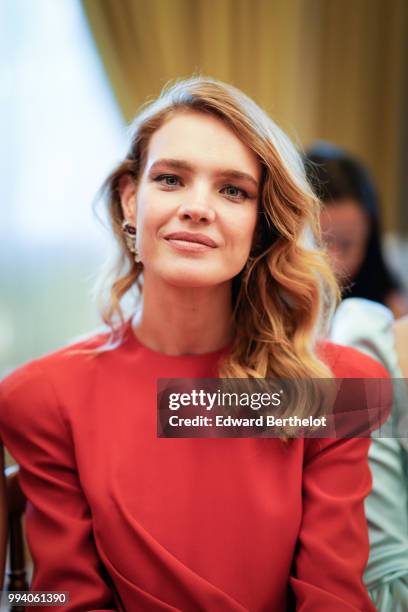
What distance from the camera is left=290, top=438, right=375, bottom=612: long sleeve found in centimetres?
95

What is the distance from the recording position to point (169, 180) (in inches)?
39.6

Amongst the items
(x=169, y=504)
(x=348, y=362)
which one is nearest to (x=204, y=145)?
(x=348, y=362)

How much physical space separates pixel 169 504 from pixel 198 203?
45 centimetres

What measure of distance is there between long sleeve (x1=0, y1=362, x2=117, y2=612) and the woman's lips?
319 millimetres

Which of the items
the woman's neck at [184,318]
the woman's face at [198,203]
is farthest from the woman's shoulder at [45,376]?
the woman's face at [198,203]

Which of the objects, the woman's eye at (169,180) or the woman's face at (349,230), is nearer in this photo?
the woman's eye at (169,180)

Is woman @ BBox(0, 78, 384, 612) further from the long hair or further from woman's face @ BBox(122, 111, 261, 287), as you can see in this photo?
the long hair

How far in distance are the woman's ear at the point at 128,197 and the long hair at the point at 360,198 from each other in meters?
0.83

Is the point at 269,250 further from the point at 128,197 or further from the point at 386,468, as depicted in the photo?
the point at 386,468

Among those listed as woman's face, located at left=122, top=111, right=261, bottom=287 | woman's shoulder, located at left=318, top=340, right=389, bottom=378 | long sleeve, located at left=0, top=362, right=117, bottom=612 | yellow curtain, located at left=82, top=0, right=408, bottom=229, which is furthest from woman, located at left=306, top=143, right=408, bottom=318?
long sleeve, located at left=0, top=362, right=117, bottom=612

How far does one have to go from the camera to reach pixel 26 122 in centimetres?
220

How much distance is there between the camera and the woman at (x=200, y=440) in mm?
958

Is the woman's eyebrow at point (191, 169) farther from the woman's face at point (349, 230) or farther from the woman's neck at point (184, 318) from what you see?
the woman's face at point (349, 230)

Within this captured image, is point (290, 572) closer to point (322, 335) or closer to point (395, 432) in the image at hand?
point (395, 432)
